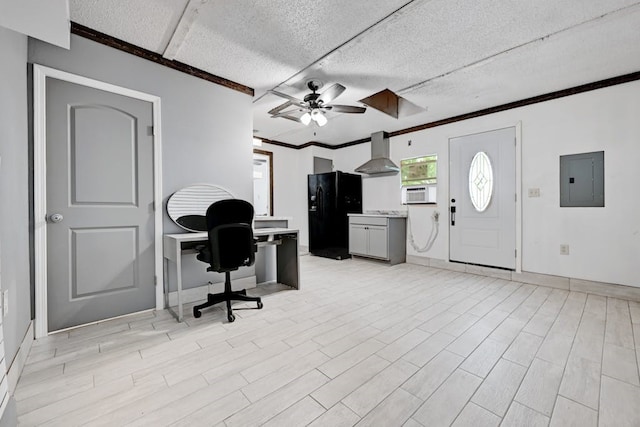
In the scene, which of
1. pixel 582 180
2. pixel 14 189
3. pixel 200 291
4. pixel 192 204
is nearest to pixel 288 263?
pixel 200 291

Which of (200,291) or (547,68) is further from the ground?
(547,68)

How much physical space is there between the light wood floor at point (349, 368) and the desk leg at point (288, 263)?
1.79 ft

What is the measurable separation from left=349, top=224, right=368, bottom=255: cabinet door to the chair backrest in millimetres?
2986

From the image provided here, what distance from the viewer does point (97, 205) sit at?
2.33m

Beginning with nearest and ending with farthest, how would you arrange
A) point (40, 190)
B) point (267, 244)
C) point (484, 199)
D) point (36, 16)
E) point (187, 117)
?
point (36, 16)
point (40, 190)
point (187, 117)
point (267, 244)
point (484, 199)

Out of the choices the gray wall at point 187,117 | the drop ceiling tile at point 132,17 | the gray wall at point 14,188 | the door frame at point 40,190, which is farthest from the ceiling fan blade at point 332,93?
the gray wall at point 14,188

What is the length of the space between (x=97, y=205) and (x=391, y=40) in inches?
119

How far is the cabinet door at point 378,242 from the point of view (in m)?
4.76

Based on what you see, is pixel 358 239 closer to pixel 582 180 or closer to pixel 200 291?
pixel 200 291

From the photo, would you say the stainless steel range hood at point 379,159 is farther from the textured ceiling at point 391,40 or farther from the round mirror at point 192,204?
the round mirror at point 192,204

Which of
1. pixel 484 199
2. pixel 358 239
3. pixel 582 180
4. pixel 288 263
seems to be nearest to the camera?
pixel 582 180

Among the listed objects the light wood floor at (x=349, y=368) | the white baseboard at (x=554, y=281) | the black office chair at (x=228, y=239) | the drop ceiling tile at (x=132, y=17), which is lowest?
the light wood floor at (x=349, y=368)

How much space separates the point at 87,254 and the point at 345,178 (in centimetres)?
429

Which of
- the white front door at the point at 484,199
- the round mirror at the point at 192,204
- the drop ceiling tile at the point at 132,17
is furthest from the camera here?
the white front door at the point at 484,199
